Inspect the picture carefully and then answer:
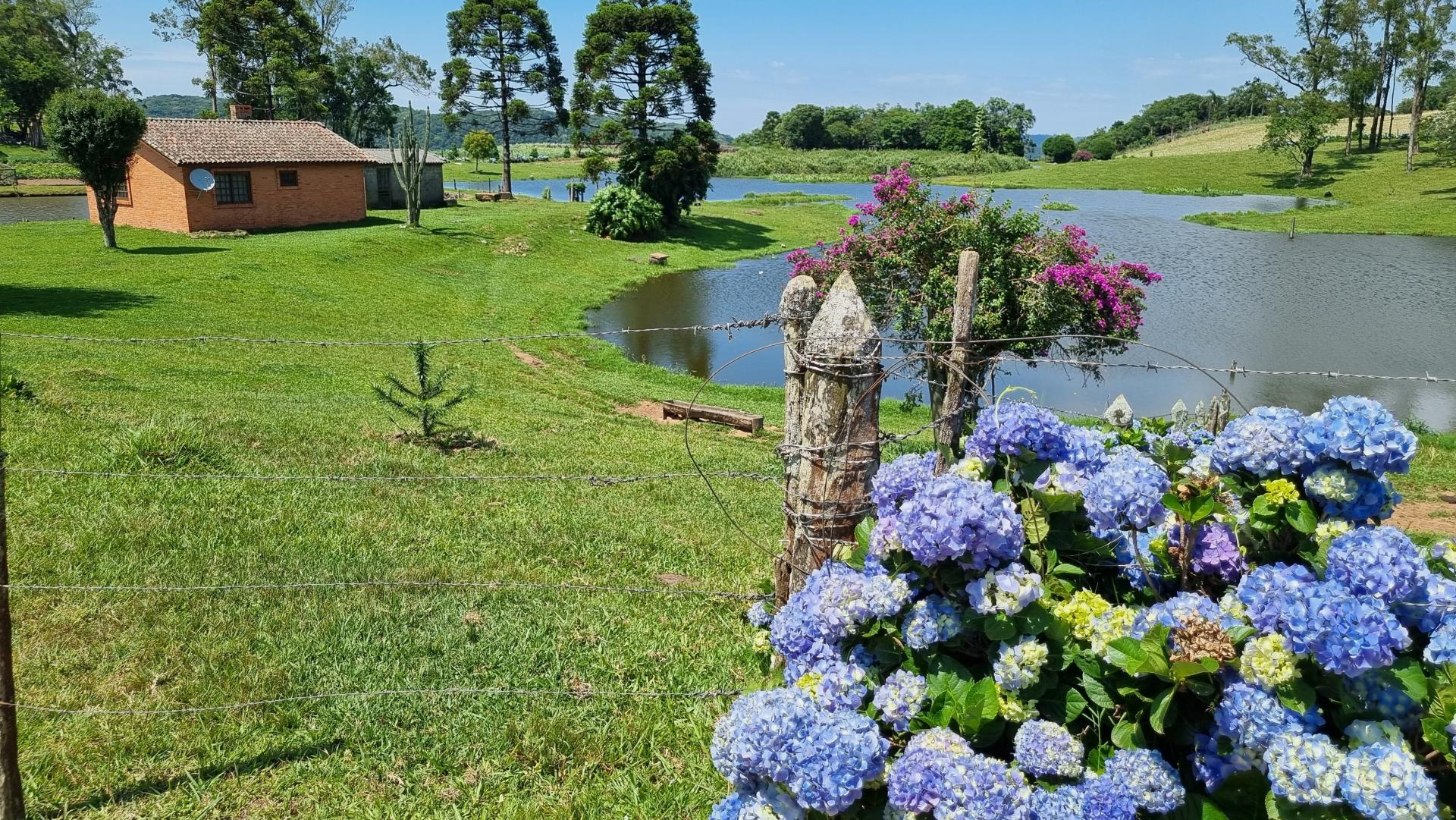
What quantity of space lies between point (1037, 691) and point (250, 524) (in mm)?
5617

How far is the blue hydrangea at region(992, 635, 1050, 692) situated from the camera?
8.08ft

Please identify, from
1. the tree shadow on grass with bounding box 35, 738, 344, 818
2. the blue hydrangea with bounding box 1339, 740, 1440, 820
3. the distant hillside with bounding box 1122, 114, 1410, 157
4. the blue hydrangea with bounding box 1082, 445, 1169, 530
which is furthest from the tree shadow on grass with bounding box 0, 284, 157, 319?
the distant hillside with bounding box 1122, 114, 1410, 157

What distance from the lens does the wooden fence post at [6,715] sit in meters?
3.11

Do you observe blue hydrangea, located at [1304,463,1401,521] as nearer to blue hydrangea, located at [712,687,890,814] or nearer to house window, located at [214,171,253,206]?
blue hydrangea, located at [712,687,890,814]

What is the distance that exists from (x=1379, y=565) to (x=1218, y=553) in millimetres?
498

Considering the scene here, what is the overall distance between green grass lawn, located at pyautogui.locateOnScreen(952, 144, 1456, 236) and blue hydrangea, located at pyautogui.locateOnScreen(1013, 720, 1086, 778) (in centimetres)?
5073

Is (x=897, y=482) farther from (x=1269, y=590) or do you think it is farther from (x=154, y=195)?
(x=154, y=195)

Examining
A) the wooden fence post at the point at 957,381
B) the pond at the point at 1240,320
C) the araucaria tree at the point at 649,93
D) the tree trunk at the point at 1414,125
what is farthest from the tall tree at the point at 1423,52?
the wooden fence post at the point at 957,381

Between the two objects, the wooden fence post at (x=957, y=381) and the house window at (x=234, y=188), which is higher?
the house window at (x=234, y=188)

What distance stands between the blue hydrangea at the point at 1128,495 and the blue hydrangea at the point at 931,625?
0.48 m

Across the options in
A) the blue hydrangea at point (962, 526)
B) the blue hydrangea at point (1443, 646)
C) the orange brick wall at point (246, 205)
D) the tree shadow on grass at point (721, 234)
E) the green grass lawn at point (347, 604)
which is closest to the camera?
the blue hydrangea at point (1443, 646)

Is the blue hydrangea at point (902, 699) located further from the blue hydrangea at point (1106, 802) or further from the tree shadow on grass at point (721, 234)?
the tree shadow on grass at point (721, 234)

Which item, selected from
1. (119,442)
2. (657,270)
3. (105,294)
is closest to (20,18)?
(657,270)

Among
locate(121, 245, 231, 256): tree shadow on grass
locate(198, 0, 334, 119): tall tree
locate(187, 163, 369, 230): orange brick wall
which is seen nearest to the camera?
locate(121, 245, 231, 256): tree shadow on grass
